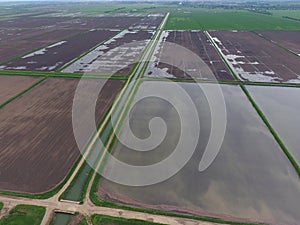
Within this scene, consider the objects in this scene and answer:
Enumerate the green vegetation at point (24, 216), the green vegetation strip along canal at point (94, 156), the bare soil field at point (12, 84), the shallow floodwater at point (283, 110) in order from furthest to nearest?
the bare soil field at point (12, 84) → the shallow floodwater at point (283, 110) → the green vegetation strip along canal at point (94, 156) → the green vegetation at point (24, 216)

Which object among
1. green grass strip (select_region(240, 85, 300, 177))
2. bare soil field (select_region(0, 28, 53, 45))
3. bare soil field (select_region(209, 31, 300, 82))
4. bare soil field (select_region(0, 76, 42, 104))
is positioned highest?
green grass strip (select_region(240, 85, 300, 177))

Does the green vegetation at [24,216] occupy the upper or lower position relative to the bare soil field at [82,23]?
upper

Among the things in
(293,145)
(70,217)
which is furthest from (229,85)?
(70,217)

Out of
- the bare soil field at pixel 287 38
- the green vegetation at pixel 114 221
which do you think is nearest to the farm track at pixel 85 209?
the green vegetation at pixel 114 221

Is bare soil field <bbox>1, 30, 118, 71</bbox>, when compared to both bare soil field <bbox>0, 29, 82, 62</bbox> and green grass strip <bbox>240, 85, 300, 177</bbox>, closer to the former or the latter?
bare soil field <bbox>0, 29, 82, 62</bbox>

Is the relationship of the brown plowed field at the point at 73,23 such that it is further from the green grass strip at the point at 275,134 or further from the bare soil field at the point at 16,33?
the green grass strip at the point at 275,134

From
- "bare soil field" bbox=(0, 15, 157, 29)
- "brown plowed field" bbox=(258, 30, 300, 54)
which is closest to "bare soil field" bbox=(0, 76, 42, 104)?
"brown plowed field" bbox=(258, 30, 300, 54)

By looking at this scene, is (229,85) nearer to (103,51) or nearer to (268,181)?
(268,181)
